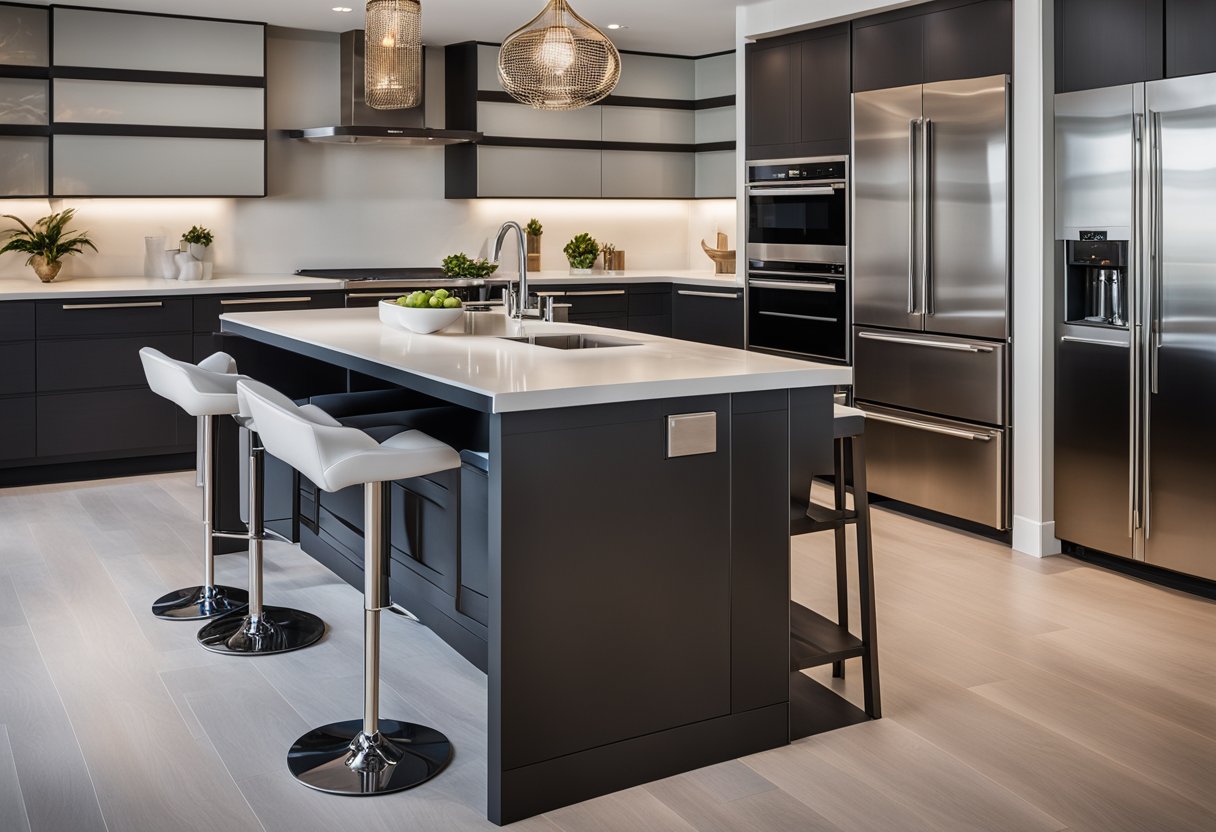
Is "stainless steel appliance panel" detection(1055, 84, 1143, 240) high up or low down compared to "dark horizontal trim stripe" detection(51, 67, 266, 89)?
down

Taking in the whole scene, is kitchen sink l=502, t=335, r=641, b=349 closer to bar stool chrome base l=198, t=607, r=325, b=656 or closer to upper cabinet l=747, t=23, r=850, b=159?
bar stool chrome base l=198, t=607, r=325, b=656

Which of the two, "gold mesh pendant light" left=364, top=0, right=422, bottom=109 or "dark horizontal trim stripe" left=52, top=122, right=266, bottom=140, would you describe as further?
"dark horizontal trim stripe" left=52, top=122, right=266, bottom=140

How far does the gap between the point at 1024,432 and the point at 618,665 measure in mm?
2539

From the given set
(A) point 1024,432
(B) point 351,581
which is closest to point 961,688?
(A) point 1024,432

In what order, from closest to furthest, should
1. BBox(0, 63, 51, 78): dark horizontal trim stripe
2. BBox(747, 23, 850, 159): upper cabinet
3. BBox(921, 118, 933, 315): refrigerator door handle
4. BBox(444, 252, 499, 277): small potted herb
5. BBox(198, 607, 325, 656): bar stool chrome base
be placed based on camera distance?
BBox(198, 607, 325, 656): bar stool chrome base → BBox(444, 252, 499, 277): small potted herb → BBox(921, 118, 933, 315): refrigerator door handle → BBox(747, 23, 850, 159): upper cabinet → BBox(0, 63, 51, 78): dark horizontal trim stripe

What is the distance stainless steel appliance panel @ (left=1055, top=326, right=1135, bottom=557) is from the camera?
422cm

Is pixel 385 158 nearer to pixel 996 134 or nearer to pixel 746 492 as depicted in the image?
pixel 996 134

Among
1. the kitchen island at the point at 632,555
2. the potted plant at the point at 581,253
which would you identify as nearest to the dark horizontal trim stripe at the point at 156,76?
the potted plant at the point at 581,253

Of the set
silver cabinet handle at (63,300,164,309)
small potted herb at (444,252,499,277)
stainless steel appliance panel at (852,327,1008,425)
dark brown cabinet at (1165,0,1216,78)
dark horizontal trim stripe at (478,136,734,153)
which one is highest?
dark horizontal trim stripe at (478,136,734,153)

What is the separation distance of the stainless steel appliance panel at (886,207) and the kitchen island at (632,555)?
223 centimetres

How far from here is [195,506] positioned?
544cm

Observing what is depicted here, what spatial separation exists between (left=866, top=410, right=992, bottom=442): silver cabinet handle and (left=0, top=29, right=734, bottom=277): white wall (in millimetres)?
3057

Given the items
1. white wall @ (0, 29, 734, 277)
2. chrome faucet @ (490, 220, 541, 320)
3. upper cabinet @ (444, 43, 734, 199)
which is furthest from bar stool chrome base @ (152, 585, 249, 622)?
upper cabinet @ (444, 43, 734, 199)

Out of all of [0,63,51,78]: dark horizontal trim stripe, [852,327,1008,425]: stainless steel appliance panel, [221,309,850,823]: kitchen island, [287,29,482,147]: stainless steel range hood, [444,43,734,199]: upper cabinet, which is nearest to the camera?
[221,309,850,823]: kitchen island
